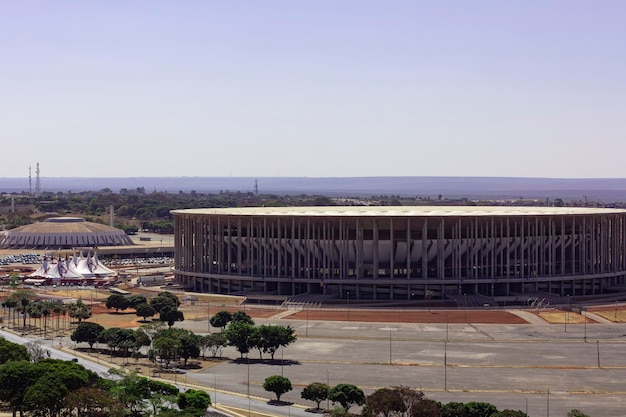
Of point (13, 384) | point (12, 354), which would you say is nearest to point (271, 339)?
point (12, 354)

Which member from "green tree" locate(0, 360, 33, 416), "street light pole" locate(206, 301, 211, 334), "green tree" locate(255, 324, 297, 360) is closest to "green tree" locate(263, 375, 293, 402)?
"green tree" locate(255, 324, 297, 360)

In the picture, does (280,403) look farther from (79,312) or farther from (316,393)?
(79,312)

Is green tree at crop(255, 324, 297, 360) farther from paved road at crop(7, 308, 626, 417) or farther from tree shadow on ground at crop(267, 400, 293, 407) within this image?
tree shadow on ground at crop(267, 400, 293, 407)

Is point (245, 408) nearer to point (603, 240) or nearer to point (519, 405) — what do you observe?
point (519, 405)

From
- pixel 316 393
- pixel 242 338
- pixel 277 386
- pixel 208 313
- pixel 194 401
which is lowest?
pixel 208 313

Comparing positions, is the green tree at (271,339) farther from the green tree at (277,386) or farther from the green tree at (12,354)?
the green tree at (12,354)

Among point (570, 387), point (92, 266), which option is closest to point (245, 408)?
point (570, 387)
